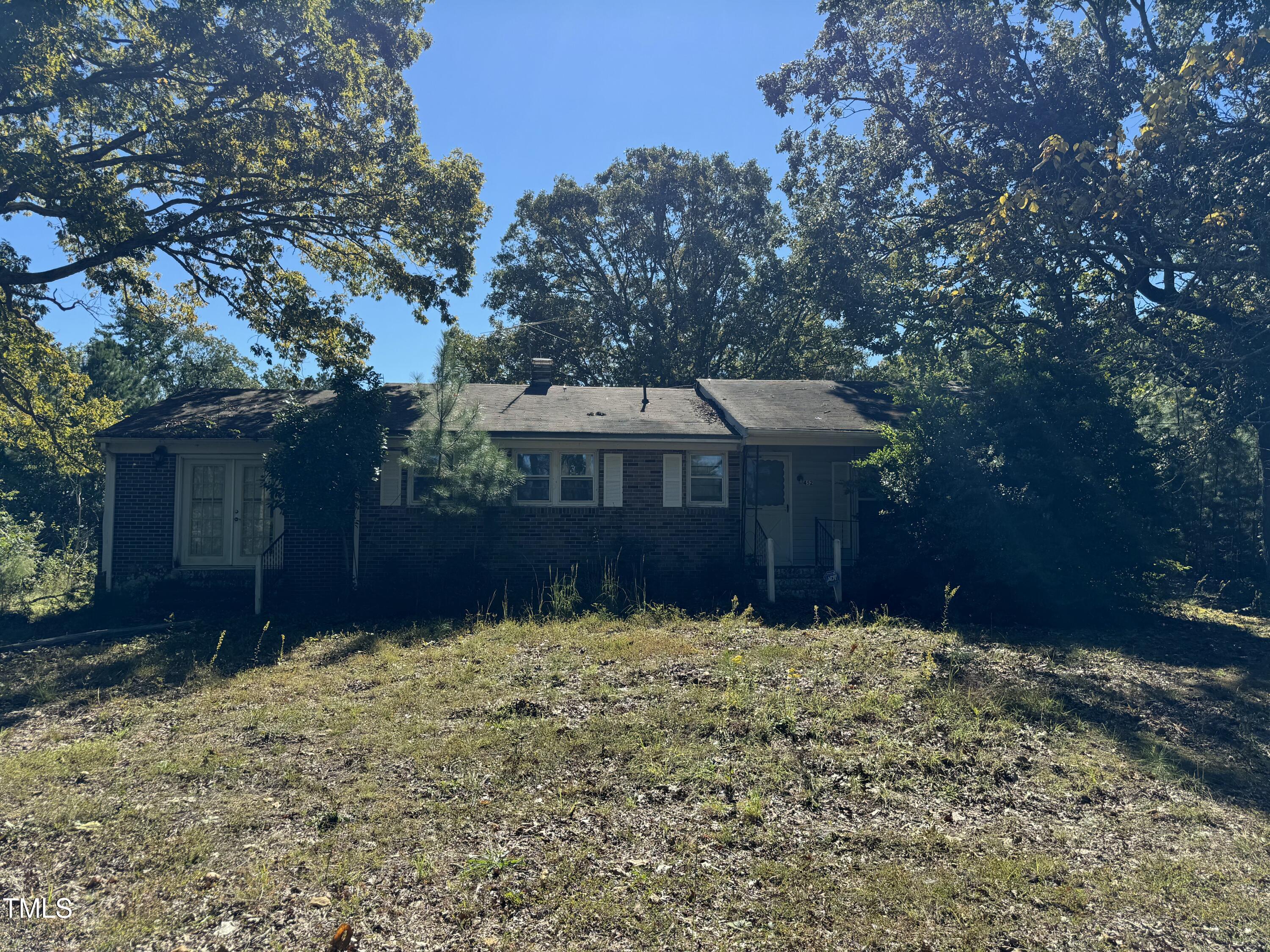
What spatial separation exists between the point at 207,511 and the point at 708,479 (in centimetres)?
849

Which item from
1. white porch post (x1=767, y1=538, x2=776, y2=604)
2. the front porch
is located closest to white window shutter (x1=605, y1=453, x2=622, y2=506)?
the front porch

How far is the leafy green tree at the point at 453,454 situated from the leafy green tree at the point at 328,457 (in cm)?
65

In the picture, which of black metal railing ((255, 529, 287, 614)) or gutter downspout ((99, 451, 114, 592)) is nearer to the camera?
black metal railing ((255, 529, 287, 614))

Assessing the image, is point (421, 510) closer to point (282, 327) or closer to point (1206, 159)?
point (282, 327)

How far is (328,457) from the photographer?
11.6 meters

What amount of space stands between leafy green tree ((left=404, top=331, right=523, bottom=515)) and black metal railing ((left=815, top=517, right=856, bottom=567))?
581 cm

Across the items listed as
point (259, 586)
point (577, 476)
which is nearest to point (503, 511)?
point (577, 476)

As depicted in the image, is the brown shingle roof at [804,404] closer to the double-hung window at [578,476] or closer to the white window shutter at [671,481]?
the white window shutter at [671,481]

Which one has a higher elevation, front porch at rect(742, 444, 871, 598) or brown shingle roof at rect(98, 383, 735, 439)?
brown shingle roof at rect(98, 383, 735, 439)

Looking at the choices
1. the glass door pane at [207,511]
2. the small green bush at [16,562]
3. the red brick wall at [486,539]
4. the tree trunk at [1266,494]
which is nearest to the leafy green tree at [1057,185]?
the tree trunk at [1266,494]

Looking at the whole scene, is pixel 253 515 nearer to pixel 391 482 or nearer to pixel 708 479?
pixel 391 482

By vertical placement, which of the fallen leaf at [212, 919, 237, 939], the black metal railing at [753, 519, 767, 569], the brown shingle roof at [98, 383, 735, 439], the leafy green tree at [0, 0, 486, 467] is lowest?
the fallen leaf at [212, 919, 237, 939]

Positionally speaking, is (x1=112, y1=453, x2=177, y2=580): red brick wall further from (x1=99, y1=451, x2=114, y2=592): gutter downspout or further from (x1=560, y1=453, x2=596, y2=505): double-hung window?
(x1=560, y1=453, x2=596, y2=505): double-hung window

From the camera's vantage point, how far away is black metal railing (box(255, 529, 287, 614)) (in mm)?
12305
